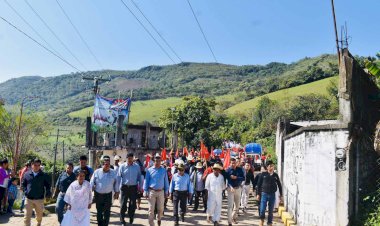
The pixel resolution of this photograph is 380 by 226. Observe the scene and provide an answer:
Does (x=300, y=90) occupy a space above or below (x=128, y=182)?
above

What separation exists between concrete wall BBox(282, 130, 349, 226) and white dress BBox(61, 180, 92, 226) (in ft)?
17.7

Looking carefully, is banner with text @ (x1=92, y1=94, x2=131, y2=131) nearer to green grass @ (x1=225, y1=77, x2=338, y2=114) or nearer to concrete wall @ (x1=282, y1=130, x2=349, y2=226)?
concrete wall @ (x1=282, y1=130, x2=349, y2=226)

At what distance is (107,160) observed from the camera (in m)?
9.89

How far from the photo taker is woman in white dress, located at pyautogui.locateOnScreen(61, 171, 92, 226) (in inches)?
311

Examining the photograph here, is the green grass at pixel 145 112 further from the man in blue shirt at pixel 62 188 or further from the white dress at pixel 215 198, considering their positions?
the man in blue shirt at pixel 62 188

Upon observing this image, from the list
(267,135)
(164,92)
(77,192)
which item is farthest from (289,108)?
(164,92)

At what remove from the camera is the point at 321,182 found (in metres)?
9.58

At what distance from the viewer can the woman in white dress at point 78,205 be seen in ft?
25.9

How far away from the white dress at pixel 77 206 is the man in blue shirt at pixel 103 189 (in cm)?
161

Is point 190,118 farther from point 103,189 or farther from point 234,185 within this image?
point 103,189

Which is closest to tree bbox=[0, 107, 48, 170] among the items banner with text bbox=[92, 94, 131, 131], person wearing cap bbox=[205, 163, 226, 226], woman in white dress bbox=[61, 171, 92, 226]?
banner with text bbox=[92, 94, 131, 131]

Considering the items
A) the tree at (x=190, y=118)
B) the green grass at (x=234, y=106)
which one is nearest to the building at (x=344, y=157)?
the tree at (x=190, y=118)

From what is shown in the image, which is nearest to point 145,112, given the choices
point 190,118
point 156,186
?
point 190,118

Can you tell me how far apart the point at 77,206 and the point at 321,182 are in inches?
221
